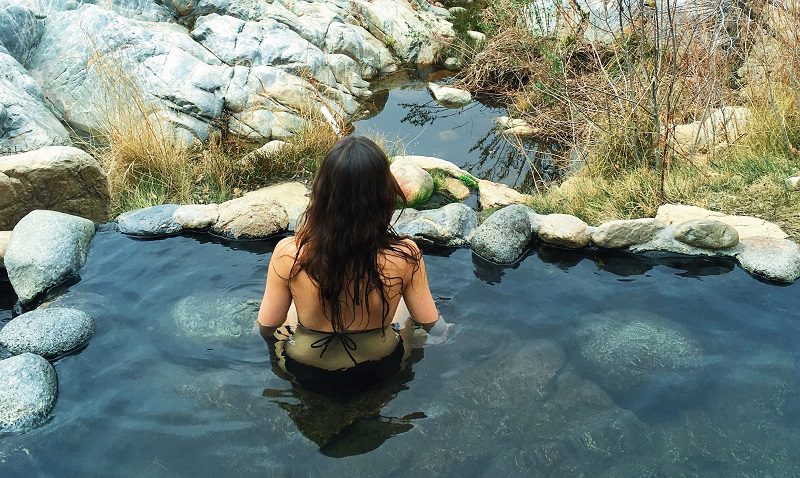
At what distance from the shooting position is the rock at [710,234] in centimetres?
431

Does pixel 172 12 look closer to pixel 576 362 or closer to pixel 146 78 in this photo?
pixel 146 78

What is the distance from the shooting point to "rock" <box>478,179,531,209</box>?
18.7 feet

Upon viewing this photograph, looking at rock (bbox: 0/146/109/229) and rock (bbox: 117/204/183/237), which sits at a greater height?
rock (bbox: 0/146/109/229)

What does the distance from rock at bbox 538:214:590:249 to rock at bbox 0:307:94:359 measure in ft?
9.71

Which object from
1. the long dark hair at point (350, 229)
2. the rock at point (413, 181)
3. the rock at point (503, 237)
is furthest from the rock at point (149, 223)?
the long dark hair at point (350, 229)

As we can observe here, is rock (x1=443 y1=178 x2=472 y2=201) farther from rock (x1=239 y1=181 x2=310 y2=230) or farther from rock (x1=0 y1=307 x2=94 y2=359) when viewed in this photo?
rock (x1=0 y1=307 x2=94 y2=359)

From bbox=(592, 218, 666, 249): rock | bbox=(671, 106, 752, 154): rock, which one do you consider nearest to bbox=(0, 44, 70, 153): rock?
bbox=(592, 218, 666, 249): rock

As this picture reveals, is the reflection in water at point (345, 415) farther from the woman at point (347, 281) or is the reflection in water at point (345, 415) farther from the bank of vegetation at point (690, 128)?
the bank of vegetation at point (690, 128)

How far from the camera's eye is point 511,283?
13.9ft

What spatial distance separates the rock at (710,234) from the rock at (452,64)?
5.55 m

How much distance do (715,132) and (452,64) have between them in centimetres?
448

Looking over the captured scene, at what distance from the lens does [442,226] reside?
4.78m

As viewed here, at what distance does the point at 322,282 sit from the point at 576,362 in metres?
1.53

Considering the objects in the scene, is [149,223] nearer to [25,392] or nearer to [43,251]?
[43,251]
